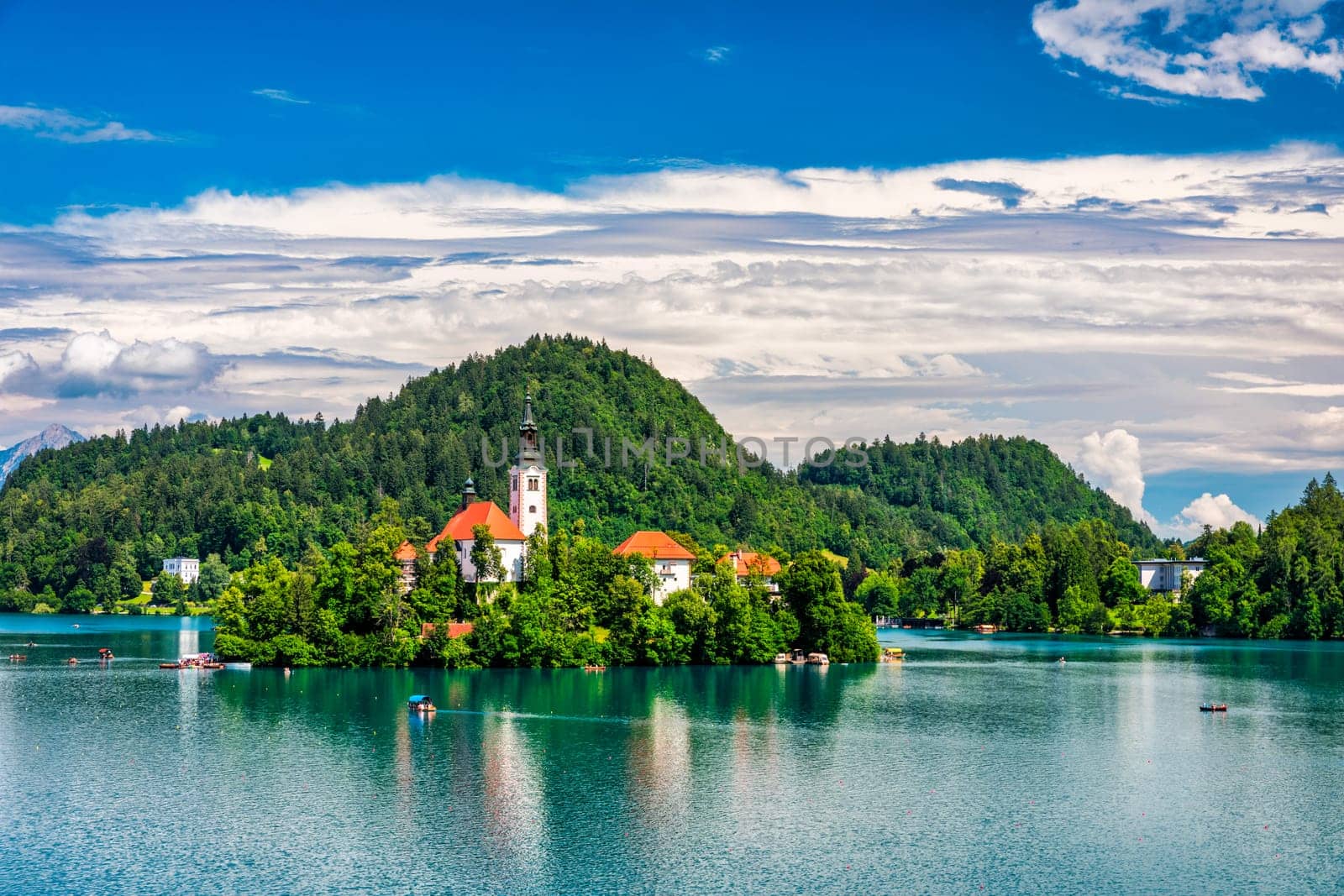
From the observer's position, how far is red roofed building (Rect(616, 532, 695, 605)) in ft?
459

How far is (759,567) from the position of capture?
470ft

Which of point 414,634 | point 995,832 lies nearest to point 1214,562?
point 414,634

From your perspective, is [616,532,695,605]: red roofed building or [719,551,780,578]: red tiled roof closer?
[719,551,780,578]: red tiled roof

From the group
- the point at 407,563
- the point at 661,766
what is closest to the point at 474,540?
the point at 407,563

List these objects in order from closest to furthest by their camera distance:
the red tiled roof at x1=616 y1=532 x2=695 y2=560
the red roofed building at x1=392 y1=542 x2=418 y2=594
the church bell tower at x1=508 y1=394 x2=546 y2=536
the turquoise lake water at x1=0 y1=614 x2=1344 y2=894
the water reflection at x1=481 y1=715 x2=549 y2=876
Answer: the turquoise lake water at x1=0 y1=614 x2=1344 y2=894 < the water reflection at x1=481 y1=715 x2=549 y2=876 < the red roofed building at x1=392 y1=542 x2=418 y2=594 < the church bell tower at x1=508 y1=394 x2=546 y2=536 < the red tiled roof at x1=616 y1=532 x2=695 y2=560

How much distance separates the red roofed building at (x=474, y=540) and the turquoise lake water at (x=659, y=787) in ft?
54.0

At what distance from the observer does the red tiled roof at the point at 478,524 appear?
12506 cm

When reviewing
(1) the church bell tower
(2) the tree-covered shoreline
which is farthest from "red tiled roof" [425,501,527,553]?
(1) the church bell tower

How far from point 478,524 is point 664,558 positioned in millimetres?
25219

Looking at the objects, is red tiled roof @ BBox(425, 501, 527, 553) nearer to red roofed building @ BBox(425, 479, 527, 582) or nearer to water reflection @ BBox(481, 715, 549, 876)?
red roofed building @ BBox(425, 479, 527, 582)

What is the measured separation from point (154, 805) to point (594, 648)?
61434 mm

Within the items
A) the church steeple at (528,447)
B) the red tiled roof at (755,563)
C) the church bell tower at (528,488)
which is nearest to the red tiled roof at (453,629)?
the church bell tower at (528,488)

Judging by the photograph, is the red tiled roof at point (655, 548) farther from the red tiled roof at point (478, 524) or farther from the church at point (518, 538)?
the red tiled roof at point (478, 524)

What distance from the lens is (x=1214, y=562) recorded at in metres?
196
